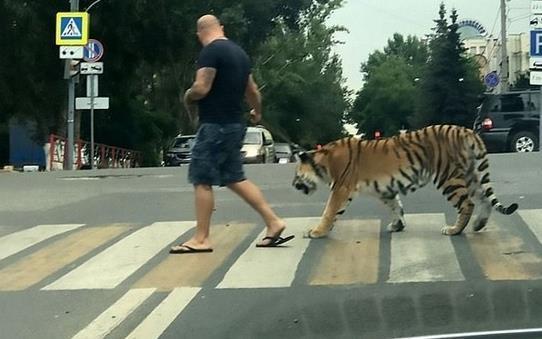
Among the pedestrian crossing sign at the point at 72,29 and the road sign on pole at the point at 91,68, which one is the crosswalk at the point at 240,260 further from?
the road sign on pole at the point at 91,68

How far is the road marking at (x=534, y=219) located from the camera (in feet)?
28.3

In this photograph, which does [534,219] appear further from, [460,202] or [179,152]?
[179,152]

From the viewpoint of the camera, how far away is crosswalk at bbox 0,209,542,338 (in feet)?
22.8

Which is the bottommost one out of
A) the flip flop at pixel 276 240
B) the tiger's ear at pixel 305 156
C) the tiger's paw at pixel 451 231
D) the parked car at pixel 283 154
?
the flip flop at pixel 276 240

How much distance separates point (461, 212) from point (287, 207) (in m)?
2.90

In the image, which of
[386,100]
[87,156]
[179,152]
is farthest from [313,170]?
[386,100]

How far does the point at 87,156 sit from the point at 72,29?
745cm

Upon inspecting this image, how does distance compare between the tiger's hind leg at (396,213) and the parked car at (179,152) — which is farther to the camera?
the parked car at (179,152)

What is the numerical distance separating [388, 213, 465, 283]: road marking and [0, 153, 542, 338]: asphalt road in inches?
0.6

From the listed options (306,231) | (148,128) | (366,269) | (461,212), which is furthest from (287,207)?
(148,128)

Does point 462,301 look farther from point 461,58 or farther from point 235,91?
point 461,58

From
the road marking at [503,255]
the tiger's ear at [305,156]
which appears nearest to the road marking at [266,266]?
the tiger's ear at [305,156]

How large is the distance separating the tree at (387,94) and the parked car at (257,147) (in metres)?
29.5

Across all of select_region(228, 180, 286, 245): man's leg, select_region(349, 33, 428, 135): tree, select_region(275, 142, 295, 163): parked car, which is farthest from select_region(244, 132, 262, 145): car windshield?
select_region(349, 33, 428, 135): tree
